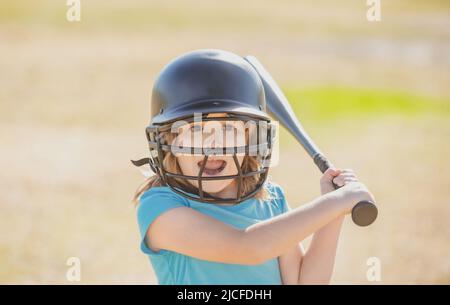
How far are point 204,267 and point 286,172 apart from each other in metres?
5.99

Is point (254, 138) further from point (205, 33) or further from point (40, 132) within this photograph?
point (205, 33)

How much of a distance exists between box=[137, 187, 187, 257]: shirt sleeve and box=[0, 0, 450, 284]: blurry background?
9.77 feet

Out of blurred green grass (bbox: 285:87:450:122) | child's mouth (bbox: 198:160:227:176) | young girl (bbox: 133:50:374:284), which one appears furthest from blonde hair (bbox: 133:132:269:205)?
blurred green grass (bbox: 285:87:450:122)

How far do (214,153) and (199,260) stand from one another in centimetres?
40

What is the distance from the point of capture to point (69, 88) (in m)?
13.2

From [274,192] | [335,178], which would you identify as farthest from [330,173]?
[274,192]

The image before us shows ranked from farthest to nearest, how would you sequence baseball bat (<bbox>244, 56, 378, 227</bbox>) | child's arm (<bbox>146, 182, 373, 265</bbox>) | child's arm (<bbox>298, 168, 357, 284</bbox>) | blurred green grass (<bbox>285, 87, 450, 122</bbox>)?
blurred green grass (<bbox>285, 87, 450, 122</bbox>) → baseball bat (<bbox>244, 56, 378, 227</bbox>) → child's arm (<bbox>298, 168, 357, 284</bbox>) → child's arm (<bbox>146, 182, 373, 265</bbox>)

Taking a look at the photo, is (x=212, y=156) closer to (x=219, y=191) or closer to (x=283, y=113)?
(x=219, y=191)

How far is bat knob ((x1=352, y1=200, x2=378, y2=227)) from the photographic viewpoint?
2746 millimetres

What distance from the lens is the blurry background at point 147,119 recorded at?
21.4 ft

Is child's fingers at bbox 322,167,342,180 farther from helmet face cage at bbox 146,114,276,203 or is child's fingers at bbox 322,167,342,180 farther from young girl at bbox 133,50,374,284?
helmet face cage at bbox 146,114,276,203

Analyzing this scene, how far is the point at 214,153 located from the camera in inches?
110
